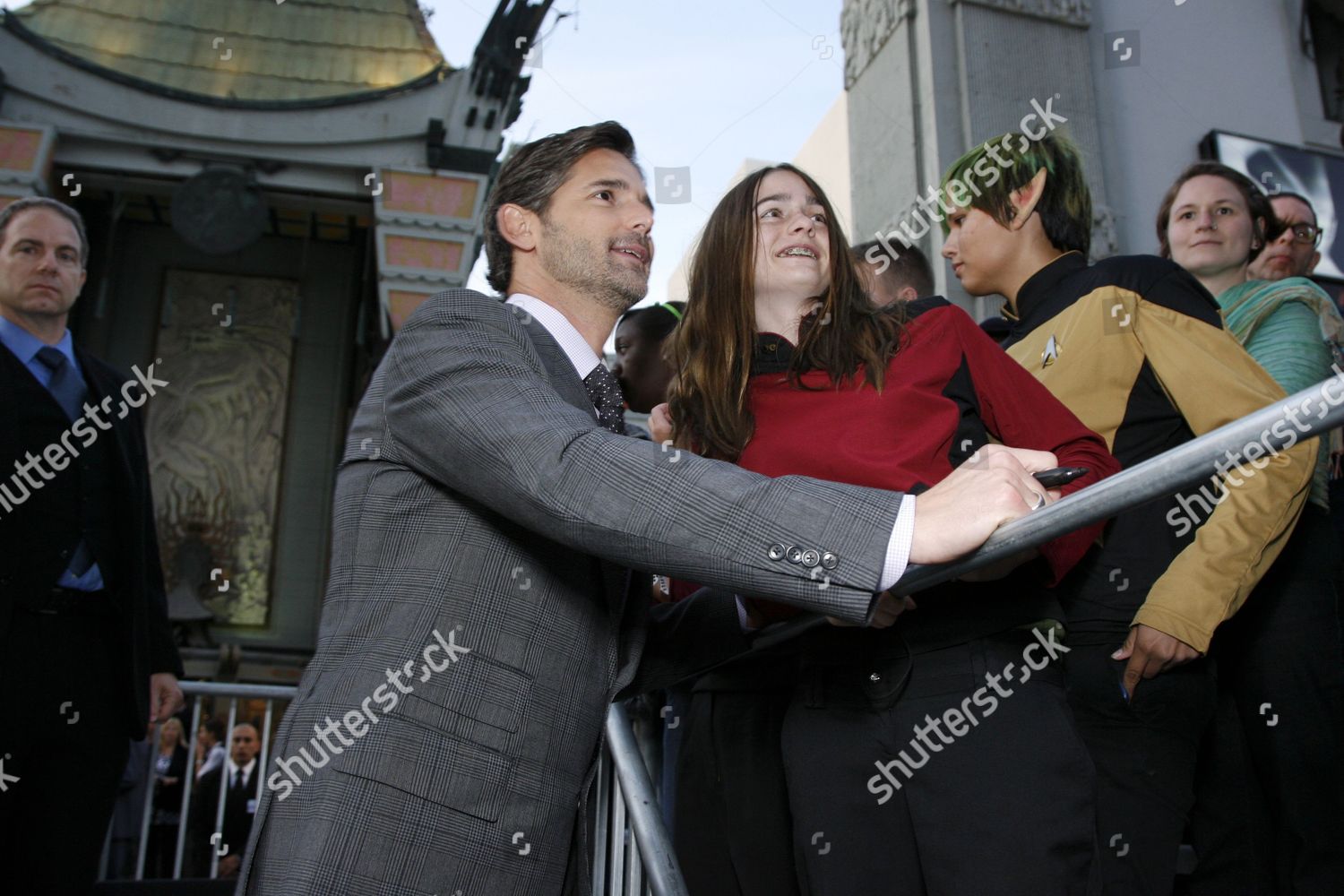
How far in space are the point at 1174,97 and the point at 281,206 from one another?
725 centimetres

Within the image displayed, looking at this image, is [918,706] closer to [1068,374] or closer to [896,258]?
[1068,374]

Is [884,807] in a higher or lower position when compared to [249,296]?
lower

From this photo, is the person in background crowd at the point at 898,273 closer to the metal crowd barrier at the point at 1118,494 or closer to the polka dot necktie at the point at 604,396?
the polka dot necktie at the point at 604,396

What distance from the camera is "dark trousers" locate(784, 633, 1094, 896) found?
1409mm

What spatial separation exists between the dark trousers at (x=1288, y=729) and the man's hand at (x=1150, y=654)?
0.34m

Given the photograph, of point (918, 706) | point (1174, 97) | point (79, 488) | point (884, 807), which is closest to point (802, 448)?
point (918, 706)

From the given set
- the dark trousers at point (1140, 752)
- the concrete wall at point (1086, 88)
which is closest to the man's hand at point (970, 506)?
the dark trousers at point (1140, 752)

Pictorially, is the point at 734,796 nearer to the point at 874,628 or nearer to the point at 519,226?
the point at 874,628

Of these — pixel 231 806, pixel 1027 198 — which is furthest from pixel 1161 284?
pixel 231 806

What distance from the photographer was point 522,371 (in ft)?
4.99

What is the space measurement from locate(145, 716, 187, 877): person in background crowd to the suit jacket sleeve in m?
5.24

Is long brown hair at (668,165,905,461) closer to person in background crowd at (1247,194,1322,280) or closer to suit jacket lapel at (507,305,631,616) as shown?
suit jacket lapel at (507,305,631,616)

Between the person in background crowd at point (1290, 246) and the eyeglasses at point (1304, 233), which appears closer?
the person in background crowd at point (1290, 246)

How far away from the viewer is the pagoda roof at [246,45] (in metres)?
9.45
